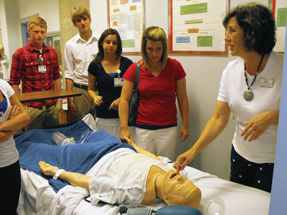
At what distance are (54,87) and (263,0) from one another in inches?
102

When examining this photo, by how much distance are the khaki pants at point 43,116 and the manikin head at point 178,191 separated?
195 cm

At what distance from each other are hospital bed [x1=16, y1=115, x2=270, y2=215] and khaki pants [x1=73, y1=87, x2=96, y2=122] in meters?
1.30

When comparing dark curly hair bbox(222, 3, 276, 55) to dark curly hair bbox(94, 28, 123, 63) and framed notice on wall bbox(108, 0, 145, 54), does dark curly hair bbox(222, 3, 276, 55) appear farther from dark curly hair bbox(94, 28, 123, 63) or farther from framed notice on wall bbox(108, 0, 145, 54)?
framed notice on wall bbox(108, 0, 145, 54)

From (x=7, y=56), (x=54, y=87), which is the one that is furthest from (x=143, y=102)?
(x=7, y=56)

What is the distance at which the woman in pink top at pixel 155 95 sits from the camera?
208cm

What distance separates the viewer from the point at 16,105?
1.61 metres

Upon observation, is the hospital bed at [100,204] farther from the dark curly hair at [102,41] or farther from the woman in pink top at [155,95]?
the dark curly hair at [102,41]

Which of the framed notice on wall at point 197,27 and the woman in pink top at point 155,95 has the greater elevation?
the framed notice on wall at point 197,27

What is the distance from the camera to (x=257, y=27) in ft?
4.02

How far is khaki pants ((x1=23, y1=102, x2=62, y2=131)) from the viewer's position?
111 inches

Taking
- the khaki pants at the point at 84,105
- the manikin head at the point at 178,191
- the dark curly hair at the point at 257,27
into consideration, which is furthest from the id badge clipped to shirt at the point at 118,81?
the dark curly hair at the point at 257,27

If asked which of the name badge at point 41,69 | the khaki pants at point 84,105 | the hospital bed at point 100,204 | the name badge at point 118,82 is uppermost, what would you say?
the name badge at point 41,69

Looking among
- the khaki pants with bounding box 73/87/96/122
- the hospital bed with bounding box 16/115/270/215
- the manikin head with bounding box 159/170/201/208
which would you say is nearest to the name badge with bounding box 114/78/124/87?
the khaki pants with bounding box 73/87/96/122

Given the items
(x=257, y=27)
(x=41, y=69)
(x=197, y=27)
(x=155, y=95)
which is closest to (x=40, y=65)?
(x=41, y=69)
